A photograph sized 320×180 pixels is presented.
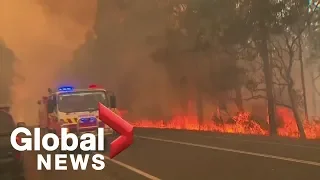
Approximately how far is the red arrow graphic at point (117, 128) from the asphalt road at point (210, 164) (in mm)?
343

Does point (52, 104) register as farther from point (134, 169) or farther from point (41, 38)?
point (41, 38)

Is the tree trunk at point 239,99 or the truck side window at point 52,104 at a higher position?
the tree trunk at point 239,99

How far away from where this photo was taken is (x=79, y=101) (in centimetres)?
1495

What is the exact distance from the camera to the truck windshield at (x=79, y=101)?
1475 centimetres

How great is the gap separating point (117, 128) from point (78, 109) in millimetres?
3160

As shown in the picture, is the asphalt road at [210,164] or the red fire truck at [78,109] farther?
the red fire truck at [78,109]

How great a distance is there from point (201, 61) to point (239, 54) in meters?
7.32

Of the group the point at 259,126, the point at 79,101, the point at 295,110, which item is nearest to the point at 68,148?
the point at 79,101

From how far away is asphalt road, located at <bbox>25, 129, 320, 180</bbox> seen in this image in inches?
340

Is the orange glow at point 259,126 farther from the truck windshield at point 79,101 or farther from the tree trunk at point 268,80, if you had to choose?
the truck windshield at point 79,101

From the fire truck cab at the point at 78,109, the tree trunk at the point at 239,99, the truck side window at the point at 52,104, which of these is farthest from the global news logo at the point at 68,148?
the tree trunk at the point at 239,99

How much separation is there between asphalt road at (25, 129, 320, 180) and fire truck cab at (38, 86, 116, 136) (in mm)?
1475

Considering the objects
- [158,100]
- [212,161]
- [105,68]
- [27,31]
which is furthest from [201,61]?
[27,31]

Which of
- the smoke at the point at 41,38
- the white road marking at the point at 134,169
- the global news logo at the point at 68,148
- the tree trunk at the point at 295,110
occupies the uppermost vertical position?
the smoke at the point at 41,38
